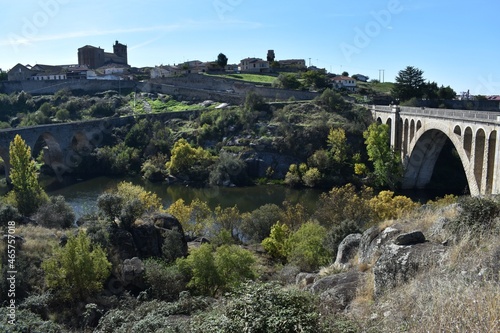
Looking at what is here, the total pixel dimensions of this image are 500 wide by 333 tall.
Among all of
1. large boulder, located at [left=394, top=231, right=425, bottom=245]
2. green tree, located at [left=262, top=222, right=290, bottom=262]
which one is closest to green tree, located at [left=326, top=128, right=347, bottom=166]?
green tree, located at [left=262, top=222, right=290, bottom=262]

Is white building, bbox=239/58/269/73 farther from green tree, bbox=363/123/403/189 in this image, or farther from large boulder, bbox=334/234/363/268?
large boulder, bbox=334/234/363/268

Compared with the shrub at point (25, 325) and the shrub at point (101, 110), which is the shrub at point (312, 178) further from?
the shrub at point (101, 110)

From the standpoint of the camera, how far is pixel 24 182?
2905 centimetres

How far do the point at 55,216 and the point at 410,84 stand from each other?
54.7 metres

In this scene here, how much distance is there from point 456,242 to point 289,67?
89.3 meters

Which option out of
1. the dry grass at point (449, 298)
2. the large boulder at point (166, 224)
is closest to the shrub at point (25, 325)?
the dry grass at point (449, 298)

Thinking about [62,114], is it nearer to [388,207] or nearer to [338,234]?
[388,207]

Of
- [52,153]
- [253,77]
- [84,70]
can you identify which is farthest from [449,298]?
[84,70]

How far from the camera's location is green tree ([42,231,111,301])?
50.7 feet

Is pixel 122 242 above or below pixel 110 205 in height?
below

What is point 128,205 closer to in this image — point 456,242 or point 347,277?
point 347,277

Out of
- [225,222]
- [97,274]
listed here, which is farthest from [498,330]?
[225,222]

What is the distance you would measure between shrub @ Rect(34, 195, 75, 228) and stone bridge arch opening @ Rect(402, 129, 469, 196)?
32.5 meters

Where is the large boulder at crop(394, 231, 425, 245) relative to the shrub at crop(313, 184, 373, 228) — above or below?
above
